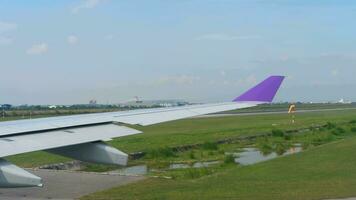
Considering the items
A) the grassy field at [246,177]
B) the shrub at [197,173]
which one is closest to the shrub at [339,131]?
the grassy field at [246,177]

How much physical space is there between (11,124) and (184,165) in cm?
1277

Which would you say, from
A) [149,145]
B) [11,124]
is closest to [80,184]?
[11,124]

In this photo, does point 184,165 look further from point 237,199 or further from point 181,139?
point 181,139

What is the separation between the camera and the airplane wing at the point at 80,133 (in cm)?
771

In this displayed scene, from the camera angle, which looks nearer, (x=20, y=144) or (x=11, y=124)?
(x=20, y=144)

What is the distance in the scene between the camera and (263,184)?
14922mm

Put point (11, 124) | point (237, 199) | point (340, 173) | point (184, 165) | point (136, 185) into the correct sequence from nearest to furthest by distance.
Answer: point (11, 124) < point (237, 199) < point (136, 185) < point (340, 173) < point (184, 165)

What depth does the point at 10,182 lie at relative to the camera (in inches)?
297

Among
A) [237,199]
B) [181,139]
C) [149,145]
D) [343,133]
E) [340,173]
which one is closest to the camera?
[237,199]

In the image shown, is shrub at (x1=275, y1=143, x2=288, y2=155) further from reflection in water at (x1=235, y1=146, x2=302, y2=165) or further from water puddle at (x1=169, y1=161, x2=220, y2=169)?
water puddle at (x1=169, y1=161, x2=220, y2=169)

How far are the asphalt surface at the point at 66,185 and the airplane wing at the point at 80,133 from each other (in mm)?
3425

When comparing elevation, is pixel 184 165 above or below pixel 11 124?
below

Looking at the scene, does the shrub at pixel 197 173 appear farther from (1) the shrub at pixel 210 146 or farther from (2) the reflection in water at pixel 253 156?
(1) the shrub at pixel 210 146

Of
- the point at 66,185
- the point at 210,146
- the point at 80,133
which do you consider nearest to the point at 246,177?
the point at 66,185
